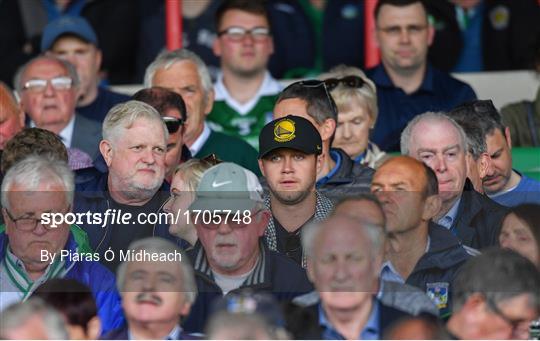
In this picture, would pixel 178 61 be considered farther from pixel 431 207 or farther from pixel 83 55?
pixel 431 207

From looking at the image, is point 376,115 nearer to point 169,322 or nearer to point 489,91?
point 489,91

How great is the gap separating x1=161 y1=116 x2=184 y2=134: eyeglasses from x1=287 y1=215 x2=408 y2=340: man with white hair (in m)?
1.69

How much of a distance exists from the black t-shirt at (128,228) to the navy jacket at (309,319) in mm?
757

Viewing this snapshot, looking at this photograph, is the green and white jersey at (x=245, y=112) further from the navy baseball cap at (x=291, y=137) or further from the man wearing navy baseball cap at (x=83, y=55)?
the navy baseball cap at (x=291, y=137)

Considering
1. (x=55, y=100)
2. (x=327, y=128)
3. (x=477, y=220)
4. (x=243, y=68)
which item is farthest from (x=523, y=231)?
(x=55, y=100)

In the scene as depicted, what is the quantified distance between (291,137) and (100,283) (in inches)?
44.7

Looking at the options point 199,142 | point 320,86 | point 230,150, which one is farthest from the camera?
point 199,142

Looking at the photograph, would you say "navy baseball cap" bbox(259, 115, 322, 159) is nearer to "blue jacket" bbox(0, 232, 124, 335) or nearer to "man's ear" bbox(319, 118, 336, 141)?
"man's ear" bbox(319, 118, 336, 141)

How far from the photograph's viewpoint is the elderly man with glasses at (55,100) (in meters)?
9.62

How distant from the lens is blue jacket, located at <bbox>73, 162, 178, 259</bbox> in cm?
757

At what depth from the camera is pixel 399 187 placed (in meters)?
7.61

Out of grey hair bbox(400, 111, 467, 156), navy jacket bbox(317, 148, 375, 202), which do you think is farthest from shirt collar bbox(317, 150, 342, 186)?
grey hair bbox(400, 111, 467, 156)

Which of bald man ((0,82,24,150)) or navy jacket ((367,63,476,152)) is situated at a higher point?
bald man ((0,82,24,150))

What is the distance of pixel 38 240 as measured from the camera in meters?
7.50
